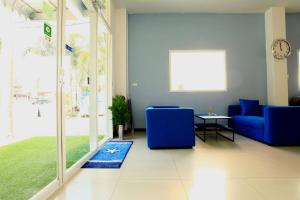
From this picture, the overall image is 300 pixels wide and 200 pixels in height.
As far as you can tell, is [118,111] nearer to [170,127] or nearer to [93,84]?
[93,84]

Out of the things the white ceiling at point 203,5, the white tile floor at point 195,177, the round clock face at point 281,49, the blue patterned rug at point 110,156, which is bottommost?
the white tile floor at point 195,177

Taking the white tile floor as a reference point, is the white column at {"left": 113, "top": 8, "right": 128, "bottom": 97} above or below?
above

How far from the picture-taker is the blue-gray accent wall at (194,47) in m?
6.41

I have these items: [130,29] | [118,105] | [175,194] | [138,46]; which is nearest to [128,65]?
[138,46]

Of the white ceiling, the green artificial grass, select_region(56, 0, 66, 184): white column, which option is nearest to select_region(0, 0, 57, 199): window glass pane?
the green artificial grass

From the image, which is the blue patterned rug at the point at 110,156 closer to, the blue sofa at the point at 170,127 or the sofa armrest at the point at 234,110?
the blue sofa at the point at 170,127

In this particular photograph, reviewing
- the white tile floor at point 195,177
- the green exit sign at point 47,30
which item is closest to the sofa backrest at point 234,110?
the white tile floor at point 195,177

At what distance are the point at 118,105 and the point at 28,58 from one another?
6.91ft

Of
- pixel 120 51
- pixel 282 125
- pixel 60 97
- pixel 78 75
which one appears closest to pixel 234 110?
pixel 282 125

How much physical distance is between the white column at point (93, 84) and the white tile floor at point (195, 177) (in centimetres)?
75

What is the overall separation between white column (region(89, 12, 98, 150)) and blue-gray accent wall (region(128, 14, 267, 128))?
2494 millimetres

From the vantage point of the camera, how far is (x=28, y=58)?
13.9 feet

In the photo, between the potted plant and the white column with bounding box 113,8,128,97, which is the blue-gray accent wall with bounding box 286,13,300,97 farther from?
the potted plant

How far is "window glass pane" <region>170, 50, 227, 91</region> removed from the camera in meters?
6.55
